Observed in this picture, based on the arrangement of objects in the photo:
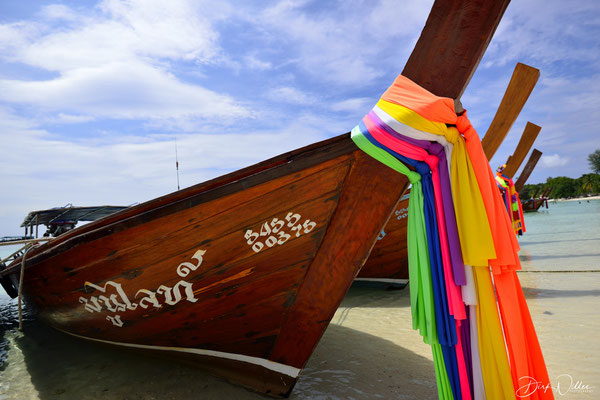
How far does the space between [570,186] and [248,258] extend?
3640 inches

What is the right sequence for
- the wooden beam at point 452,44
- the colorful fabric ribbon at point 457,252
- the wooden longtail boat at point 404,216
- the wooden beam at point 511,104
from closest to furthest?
the colorful fabric ribbon at point 457,252 → the wooden beam at point 452,44 → the wooden beam at point 511,104 → the wooden longtail boat at point 404,216

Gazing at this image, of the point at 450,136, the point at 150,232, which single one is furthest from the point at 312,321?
the point at 450,136

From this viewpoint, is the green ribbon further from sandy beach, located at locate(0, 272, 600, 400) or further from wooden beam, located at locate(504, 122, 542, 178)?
wooden beam, located at locate(504, 122, 542, 178)

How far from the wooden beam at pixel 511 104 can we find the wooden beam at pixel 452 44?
3193 mm

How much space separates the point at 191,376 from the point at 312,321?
1.30 meters

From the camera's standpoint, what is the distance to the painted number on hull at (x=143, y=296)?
235cm

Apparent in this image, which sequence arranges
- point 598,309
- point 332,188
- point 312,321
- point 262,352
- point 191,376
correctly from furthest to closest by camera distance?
point 598,309
point 191,376
point 262,352
point 312,321
point 332,188

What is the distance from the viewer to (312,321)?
227cm

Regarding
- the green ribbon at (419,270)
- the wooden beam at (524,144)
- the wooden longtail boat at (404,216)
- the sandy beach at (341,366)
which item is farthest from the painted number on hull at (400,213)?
the wooden beam at (524,144)

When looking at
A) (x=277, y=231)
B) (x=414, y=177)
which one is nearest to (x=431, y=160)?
(x=414, y=177)

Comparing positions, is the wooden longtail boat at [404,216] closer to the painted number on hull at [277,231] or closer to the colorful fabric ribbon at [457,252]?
the painted number on hull at [277,231]

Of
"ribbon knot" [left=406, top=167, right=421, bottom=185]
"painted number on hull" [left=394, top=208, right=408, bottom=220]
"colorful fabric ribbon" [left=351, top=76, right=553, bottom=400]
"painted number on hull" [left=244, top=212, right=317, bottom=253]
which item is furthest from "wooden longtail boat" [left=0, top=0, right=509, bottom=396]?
"painted number on hull" [left=394, top=208, right=408, bottom=220]

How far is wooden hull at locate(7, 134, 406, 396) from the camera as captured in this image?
6.92 feet

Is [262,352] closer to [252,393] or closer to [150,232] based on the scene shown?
[252,393]
